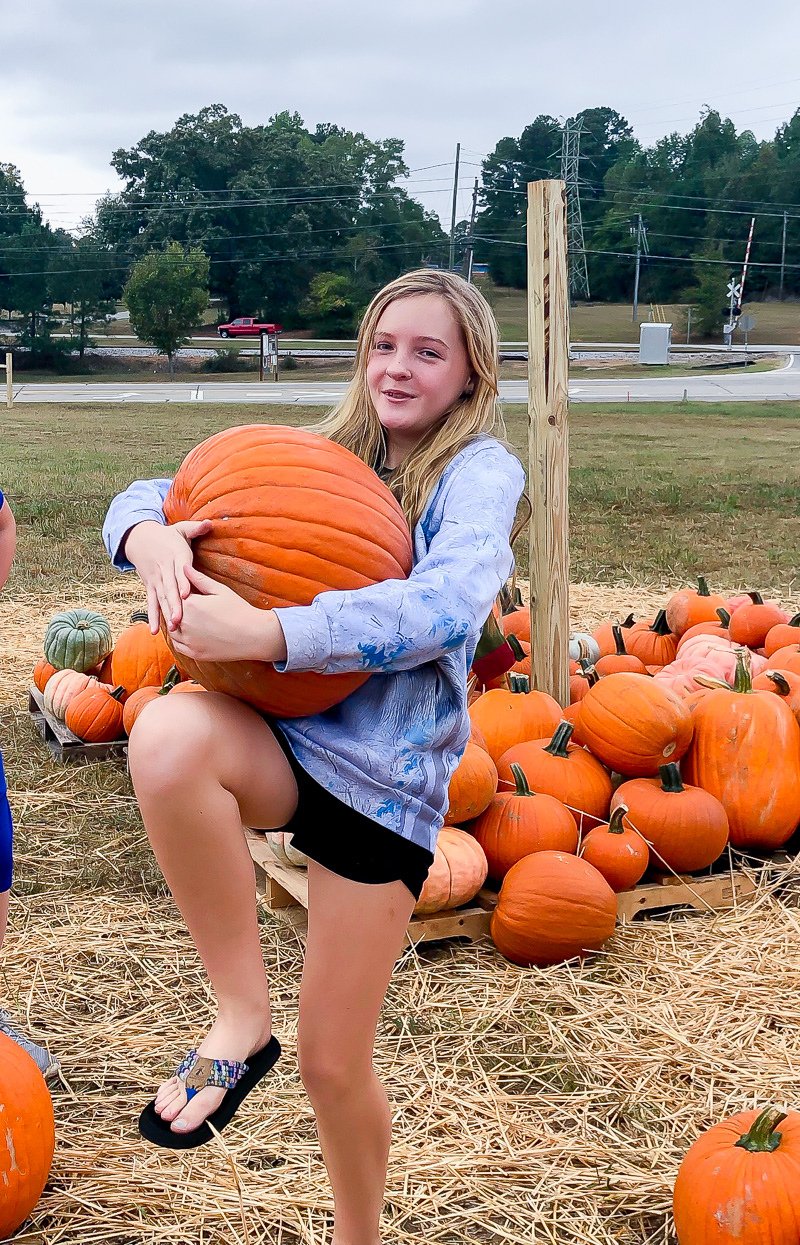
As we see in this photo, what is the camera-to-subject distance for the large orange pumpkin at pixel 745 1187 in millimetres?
2137

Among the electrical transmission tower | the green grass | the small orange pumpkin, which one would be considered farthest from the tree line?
the small orange pumpkin

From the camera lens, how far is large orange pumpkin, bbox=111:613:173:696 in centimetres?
522

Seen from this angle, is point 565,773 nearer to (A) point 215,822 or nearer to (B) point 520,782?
(B) point 520,782

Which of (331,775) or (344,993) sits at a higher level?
(331,775)

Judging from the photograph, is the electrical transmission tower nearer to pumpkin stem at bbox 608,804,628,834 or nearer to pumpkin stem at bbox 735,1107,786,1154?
pumpkin stem at bbox 608,804,628,834

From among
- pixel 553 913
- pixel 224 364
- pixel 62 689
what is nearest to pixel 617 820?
pixel 553 913

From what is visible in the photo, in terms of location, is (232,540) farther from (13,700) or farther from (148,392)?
(148,392)

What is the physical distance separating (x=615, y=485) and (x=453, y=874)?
33.2 feet

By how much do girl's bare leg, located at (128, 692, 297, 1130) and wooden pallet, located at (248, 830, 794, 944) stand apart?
1.65 meters

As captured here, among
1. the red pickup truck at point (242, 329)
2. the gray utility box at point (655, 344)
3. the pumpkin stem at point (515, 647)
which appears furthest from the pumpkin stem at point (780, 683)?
the red pickup truck at point (242, 329)

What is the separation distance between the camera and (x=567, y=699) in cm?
465

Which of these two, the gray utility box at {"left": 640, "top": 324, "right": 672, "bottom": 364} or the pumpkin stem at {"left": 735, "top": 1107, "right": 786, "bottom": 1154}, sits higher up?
the gray utility box at {"left": 640, "top": 324, "right": 672, "bottom": 364}

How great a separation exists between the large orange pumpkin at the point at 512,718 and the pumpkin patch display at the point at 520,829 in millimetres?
446

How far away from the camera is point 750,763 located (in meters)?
4.02
